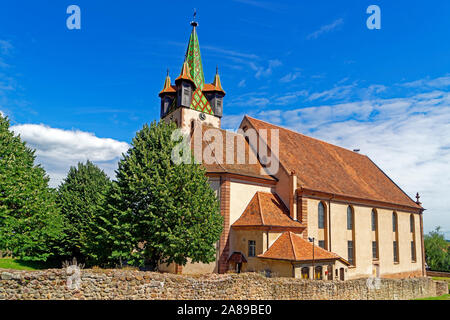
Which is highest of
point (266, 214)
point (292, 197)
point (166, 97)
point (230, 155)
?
point (166, 97)

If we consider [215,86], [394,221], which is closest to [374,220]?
[394,221]

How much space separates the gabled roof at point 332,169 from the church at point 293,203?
0.15m

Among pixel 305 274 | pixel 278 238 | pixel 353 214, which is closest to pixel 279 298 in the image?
pixel 305 274

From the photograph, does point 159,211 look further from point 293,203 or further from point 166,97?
point 166,97

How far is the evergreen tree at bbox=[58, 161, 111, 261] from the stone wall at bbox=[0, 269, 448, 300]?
68.0ft

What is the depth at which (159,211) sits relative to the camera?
21.5 meters

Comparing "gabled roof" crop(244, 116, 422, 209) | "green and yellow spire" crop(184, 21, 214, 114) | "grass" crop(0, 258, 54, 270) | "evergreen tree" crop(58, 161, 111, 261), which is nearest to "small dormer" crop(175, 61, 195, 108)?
"green and yellow spire" crop(184, 21, 214, 114)

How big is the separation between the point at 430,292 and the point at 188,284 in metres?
23.6

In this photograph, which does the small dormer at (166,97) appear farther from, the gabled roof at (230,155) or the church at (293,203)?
the gabled roof at (230,155)

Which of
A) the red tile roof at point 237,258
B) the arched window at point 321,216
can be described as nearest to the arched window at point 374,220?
the arched window at point 321,216

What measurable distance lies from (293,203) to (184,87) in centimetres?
2159
